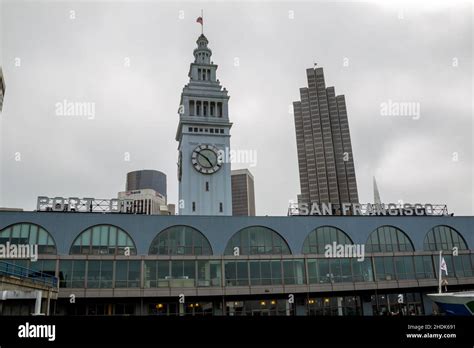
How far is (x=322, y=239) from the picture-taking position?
51.3 m

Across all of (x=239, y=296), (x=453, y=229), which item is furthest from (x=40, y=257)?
(x=453, y=229)

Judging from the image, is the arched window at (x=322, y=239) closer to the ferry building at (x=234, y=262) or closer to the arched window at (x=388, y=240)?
the ferry building at (x=234, y=262)

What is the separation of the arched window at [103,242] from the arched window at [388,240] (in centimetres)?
2945

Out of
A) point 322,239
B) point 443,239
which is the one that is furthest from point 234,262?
point 443,239

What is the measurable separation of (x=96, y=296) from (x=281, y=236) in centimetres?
2199

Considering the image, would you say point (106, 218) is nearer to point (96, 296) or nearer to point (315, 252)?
point (96, 296)

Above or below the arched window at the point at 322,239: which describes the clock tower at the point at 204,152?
above

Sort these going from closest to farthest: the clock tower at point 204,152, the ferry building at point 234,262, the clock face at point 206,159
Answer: the ferry building at point 234,262 < the clock tower at point 204,152 < the clock face at point 206,159

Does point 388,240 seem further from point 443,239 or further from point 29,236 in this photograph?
point 29,236

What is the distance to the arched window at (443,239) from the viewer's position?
5448 centimetres

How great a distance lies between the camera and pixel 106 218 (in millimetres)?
46344

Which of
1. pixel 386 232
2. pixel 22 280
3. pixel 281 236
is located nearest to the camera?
pixel 22 280

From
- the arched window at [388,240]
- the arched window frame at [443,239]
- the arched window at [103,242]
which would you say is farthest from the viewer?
the arched window frame at [443,239]

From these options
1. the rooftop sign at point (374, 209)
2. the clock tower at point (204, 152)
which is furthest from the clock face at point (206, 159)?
the rooftop sign at point (374, 209)
